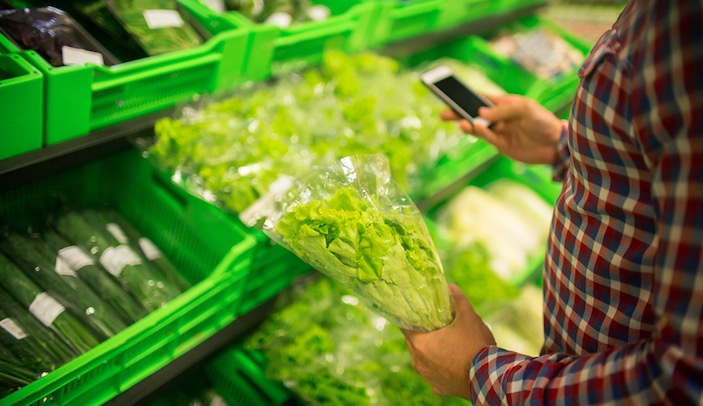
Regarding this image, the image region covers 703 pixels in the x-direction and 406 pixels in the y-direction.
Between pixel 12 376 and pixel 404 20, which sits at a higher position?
pixel 404 20

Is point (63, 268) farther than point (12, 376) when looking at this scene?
Yes

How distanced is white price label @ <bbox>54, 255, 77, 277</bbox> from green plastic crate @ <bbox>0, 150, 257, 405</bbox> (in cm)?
27

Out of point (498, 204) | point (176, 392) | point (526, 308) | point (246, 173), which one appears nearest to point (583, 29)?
point (498, 204)

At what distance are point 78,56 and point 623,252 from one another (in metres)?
1.56

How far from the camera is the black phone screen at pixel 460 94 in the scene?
195cm

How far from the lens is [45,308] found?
1543mm

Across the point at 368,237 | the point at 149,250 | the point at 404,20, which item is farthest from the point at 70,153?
the point at 404,20

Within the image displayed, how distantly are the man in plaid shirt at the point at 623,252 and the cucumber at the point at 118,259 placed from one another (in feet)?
2.68

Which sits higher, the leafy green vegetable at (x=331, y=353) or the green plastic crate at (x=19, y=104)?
the green plastic crate at (x=19, y=104)

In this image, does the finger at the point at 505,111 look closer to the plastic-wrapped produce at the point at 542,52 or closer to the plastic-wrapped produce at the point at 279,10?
the plastic-wrapped produce at the point at 279,10

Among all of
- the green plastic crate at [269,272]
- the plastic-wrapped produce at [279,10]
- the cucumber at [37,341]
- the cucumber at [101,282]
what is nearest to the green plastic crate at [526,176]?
the plastic-wrapped produce at [279,10]

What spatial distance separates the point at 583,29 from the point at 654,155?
405 centimetres

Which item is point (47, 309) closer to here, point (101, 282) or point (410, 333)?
point (101, 282)

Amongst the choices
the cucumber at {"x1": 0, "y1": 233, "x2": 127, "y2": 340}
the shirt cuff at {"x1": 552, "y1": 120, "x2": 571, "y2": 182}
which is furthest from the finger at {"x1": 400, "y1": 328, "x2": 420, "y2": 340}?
the cucumber at {"x1": 0, "y1": 233, "x2": 127, "y2": 340}
